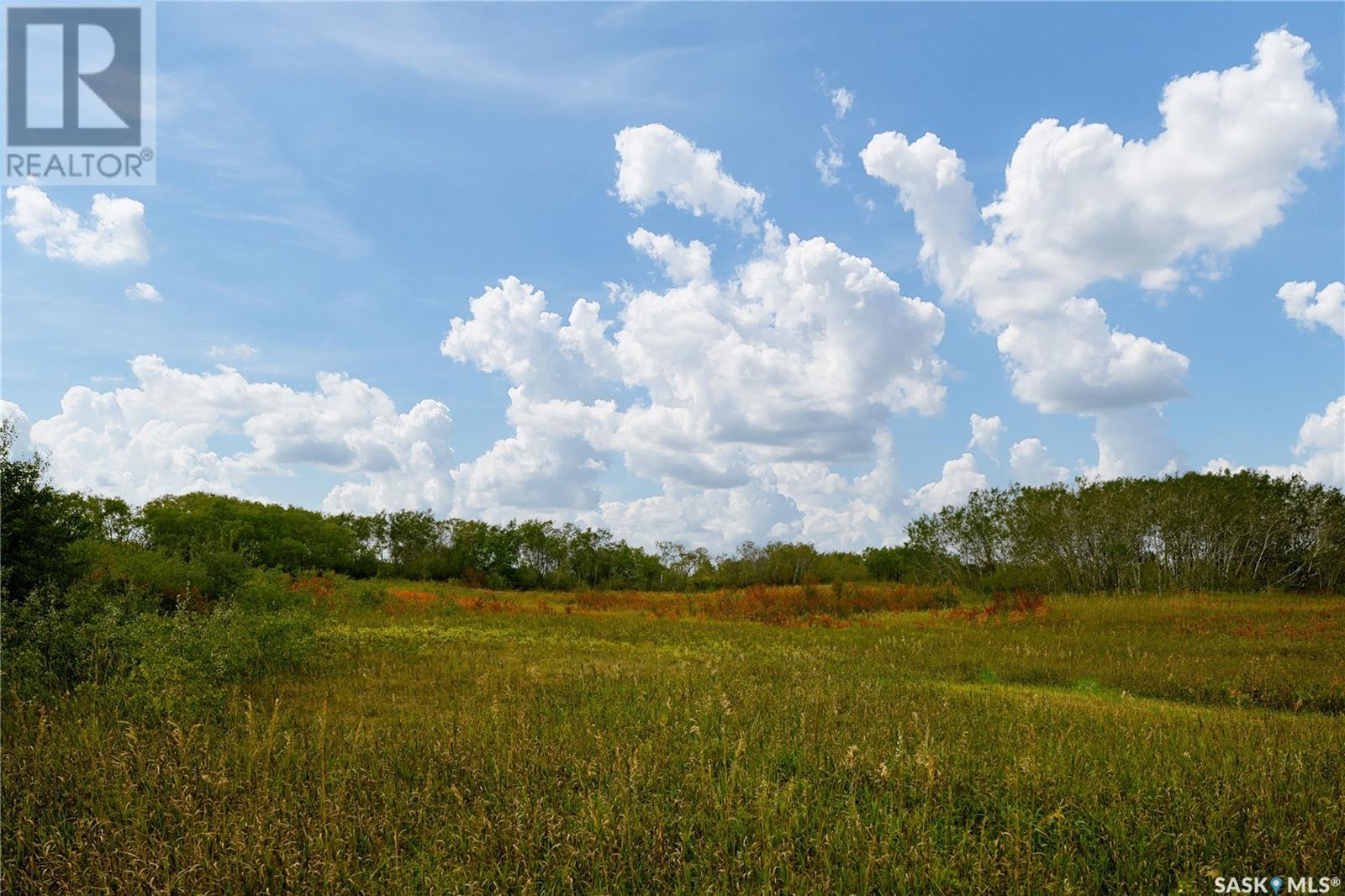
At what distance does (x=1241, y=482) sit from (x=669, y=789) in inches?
2449

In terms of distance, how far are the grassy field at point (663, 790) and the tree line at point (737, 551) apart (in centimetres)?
1219

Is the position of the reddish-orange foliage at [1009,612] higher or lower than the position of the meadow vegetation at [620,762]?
lower

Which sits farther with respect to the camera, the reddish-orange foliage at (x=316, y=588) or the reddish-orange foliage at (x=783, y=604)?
the reddish-orange foliage at (x=783, y=604)

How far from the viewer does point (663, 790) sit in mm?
6363

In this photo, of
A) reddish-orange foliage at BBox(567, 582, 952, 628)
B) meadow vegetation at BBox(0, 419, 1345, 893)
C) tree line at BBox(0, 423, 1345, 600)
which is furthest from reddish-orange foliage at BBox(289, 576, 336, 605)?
meadow vegetation at BBox(0, 419, 1345, 893)

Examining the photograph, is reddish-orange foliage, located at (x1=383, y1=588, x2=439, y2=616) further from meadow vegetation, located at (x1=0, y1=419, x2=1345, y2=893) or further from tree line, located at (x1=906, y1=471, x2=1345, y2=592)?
tree line, located at (x1=906, y1=471, x2=1345, y2=592)

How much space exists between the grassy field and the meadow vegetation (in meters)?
0.04

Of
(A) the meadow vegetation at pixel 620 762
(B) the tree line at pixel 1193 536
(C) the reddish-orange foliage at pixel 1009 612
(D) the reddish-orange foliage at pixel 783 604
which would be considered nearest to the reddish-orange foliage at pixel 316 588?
(D) the reddish-orange foliage at pixel 783 604

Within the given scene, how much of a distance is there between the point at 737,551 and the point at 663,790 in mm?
77008

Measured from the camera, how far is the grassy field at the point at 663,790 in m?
5.09

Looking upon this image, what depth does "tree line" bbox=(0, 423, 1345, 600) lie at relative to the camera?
23828mm

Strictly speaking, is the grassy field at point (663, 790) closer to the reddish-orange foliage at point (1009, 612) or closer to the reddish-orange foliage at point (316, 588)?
the reddish-orange foliage at point (316, 588)

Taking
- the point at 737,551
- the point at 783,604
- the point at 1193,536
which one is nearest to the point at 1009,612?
the point at 783,604

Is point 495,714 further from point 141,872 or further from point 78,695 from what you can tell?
point 78,695
